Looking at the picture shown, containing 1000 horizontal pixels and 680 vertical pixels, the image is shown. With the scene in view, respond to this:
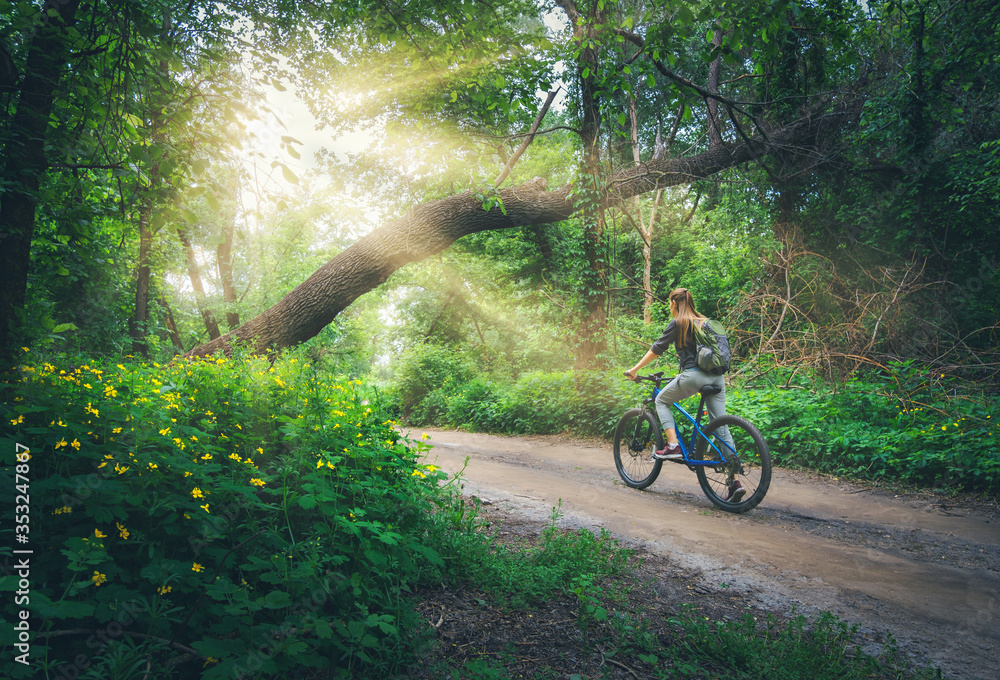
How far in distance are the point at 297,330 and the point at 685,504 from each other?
649 centimetres

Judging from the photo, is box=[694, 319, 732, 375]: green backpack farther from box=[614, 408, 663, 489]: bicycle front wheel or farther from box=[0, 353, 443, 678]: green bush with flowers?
box=[0, 353, 443, 678]: green bush with flowers

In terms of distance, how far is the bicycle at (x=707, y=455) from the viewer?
178 inches

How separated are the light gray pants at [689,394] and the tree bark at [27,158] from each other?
219 inches

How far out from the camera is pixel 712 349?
4.82 meters

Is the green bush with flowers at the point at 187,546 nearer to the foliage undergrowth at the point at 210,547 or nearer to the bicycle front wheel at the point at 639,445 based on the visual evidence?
the foliage undergrowth at the point at 210,547

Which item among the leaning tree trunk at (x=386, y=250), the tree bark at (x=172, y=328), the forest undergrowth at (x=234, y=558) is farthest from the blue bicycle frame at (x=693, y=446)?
the tree bark at (x=172, y=328)

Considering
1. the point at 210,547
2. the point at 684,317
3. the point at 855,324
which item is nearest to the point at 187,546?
the point at 210,547

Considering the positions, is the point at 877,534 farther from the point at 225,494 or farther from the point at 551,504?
the point at 225,494

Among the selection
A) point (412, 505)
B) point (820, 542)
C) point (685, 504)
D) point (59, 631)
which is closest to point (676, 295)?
point (685, 504)

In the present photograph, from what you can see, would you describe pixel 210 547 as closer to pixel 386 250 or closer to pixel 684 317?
pixel 684 317

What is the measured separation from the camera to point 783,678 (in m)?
2.06

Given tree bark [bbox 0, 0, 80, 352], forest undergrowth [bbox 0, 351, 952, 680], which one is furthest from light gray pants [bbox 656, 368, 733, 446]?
tree bark [bbox 0, 0, 80, 352]

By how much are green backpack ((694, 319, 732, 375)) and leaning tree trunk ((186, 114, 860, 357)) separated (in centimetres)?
386

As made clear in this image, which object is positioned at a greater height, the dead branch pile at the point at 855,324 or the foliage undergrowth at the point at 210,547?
the dead branch pile at the point at 855,324
